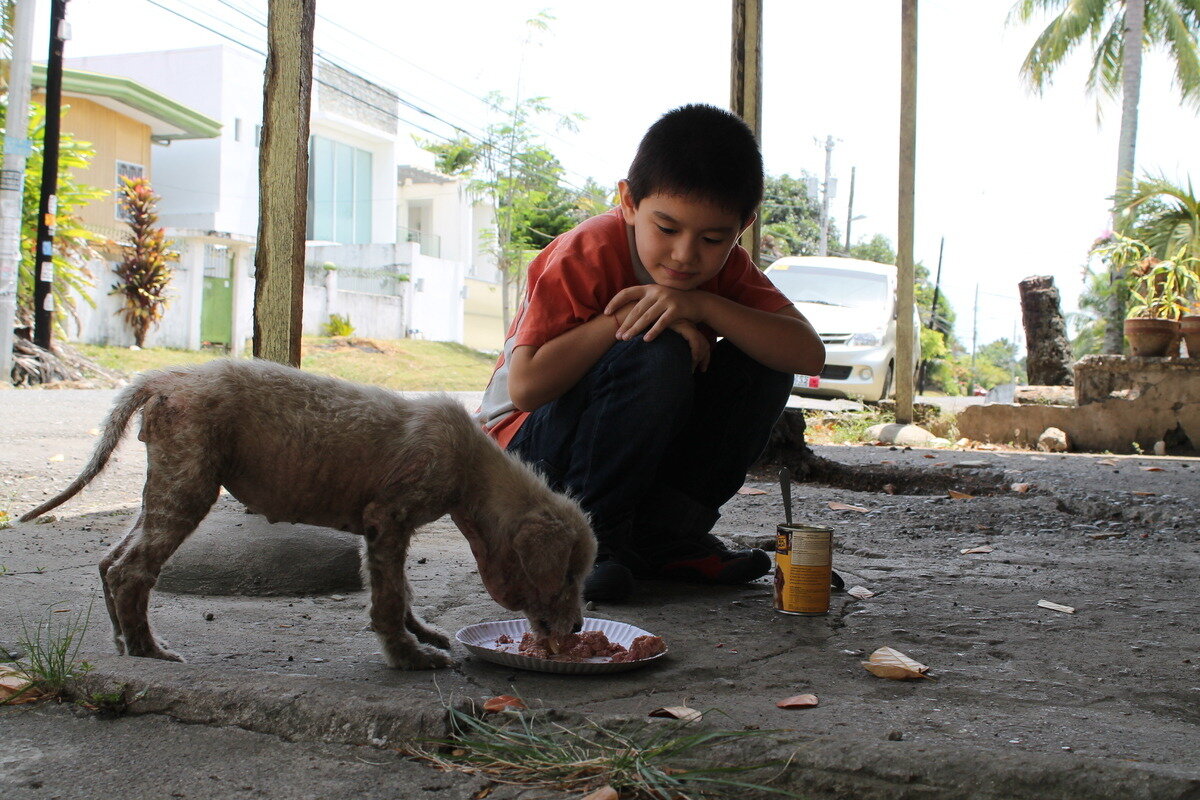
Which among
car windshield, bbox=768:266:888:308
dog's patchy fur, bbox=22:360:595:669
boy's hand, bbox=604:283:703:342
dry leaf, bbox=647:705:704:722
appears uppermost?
car windshield, bbox=768:266:888:308

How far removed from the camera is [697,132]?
3.01 metres

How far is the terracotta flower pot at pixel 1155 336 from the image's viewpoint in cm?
991

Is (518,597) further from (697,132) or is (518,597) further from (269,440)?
(697,132)

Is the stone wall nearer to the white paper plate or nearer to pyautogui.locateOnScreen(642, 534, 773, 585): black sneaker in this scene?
pyautogui.locateOnScreen(642, 534, 773, 585): black sneaker

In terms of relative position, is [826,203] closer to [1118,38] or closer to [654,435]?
[1118,38]

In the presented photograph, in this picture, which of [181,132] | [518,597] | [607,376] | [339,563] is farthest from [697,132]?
[181,132]

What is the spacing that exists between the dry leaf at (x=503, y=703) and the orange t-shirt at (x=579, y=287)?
1330mm

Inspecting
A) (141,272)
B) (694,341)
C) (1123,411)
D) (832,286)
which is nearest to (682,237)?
(694,341)

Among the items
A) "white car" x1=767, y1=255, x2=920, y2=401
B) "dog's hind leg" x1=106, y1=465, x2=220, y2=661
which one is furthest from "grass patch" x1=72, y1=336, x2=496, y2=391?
"dog's hind leg" x1=106, y1=465, x2=220, y2=661

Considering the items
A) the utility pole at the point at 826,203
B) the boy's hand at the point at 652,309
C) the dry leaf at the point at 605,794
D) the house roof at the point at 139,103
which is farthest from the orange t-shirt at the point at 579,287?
the utility pole at the point at 826,203

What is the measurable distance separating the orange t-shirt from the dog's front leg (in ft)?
2.94

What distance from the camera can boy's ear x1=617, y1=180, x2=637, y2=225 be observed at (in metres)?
3.18

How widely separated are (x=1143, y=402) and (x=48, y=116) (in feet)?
49.2

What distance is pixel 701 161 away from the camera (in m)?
2.90
